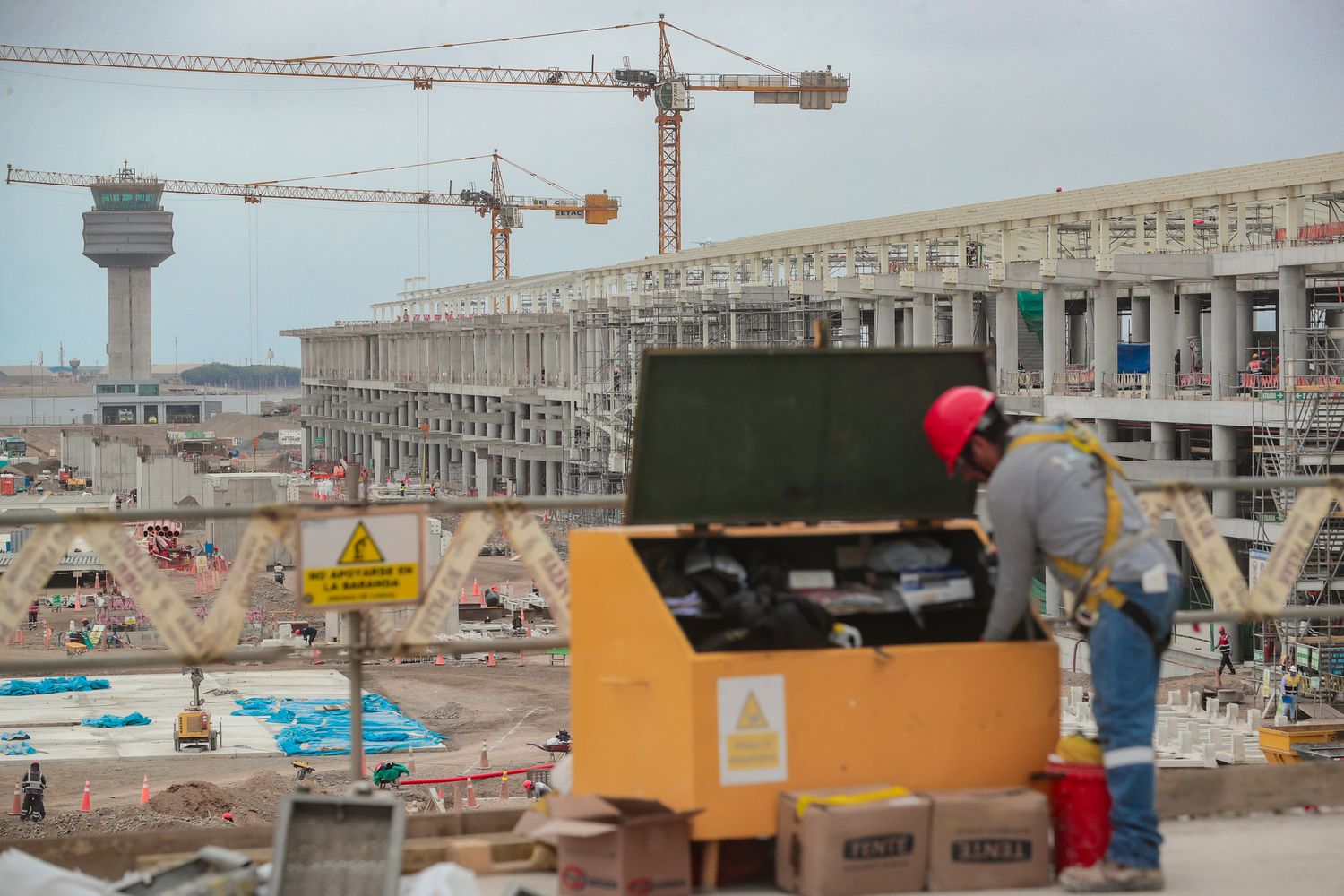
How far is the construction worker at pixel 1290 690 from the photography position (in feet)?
72.3

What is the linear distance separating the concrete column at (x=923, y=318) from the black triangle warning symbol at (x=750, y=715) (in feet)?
117

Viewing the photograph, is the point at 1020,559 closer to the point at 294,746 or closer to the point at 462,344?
the point at 294,746

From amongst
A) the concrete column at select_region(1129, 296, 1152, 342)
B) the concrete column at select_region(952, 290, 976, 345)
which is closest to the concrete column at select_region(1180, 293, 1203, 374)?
the concrete column at select_region(952, 290, 976, 345)

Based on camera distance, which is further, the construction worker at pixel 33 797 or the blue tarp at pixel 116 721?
the blue tarp at pixel 116 721

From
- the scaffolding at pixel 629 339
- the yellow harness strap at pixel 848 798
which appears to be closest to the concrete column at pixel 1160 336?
the scaffolding at pixel 629 339

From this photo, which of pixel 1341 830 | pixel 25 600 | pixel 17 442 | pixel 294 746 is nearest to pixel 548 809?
pixel 25 600

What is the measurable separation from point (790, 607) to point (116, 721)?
27311 mm

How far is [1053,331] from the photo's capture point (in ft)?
116

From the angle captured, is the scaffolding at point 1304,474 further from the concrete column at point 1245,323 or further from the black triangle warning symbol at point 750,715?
the black triangle warning symbol at point 750,715

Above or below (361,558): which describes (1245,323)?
above

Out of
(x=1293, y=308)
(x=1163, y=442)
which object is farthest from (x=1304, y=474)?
(x=1163, y=442)

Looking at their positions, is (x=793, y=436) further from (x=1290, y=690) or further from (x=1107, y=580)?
(x=1290, y=690)

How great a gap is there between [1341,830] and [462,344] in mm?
83536

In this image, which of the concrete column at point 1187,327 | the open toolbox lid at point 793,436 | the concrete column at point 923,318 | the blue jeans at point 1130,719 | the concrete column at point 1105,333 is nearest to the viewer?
the blue jeans at point 1130,719
